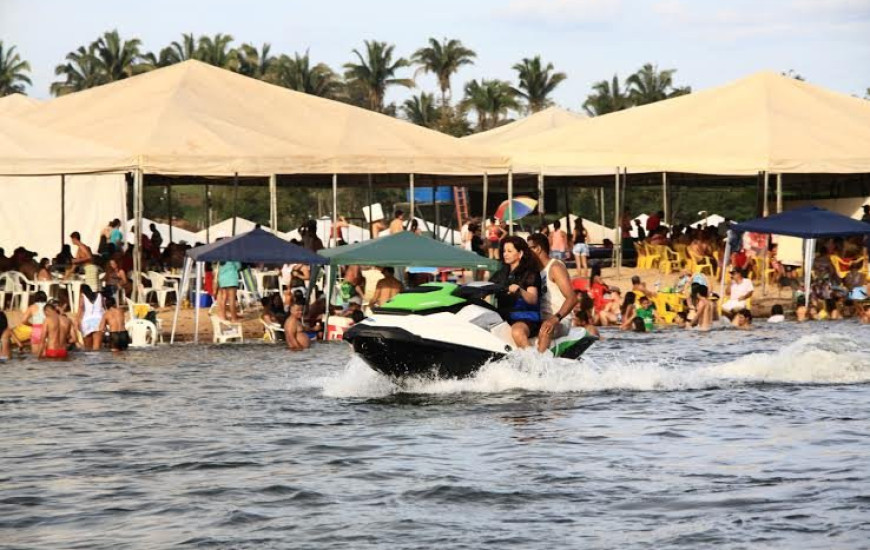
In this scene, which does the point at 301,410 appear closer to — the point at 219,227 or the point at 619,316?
the point at 619,316

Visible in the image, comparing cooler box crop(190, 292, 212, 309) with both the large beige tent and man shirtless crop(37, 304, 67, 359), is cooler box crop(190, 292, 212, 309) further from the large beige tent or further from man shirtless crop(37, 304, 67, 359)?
the large beige tent

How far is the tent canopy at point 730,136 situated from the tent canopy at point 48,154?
935cm

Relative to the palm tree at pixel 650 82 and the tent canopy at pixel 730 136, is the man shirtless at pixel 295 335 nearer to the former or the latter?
the tent canopy at pixel 730 136

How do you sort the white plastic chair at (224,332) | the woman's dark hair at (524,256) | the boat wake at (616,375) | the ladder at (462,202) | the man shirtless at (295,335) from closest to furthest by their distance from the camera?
the woman's dark hair at (524,256) → the boat wake at (616,375) → the man shirtless at (295,335) → the white plastic chair at (224,332) → the ladder at (462,202)

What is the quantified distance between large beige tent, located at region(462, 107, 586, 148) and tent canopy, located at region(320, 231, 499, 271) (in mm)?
21177

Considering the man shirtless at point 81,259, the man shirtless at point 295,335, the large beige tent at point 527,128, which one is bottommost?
the man shirtless at point 295,335

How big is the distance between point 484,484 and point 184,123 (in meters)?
18.9

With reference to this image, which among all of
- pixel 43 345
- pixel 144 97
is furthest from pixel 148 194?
pixel 43 345

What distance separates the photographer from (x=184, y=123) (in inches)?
1151

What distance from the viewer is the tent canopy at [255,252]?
24.5m

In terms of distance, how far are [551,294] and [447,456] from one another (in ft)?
11.7

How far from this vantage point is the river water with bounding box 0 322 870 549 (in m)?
9.87

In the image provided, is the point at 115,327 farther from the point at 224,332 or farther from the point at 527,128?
the point at 527,128

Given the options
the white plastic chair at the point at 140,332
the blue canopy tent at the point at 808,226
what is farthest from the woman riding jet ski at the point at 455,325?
the blue canopy tent at the point at 808,226
